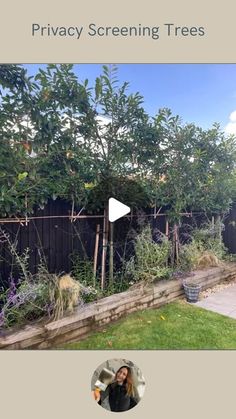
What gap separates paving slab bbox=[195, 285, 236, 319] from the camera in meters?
2.71

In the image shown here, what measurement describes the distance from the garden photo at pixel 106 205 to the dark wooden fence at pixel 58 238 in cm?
1

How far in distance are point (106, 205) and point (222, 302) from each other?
72.7 inches

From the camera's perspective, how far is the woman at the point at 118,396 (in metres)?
1.31

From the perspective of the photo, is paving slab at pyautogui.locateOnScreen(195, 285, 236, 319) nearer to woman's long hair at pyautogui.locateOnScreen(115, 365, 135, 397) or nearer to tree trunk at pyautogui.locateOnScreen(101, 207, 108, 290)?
tree trunk at pyautogui.locateOnScreen(101, 207, 108, 290)

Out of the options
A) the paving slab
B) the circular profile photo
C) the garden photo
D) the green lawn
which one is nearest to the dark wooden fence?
the garden photo

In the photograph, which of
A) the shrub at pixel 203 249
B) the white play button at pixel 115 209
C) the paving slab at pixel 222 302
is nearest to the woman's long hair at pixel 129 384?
the white play button at pixel 115 209

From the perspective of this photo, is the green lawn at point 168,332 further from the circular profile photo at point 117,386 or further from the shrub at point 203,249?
the shrub at point 203,249

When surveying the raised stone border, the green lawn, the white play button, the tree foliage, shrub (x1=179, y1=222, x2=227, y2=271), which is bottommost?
the green lawn

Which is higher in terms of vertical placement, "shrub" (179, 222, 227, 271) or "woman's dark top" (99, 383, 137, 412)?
"shrub" (179, 222, 227, 271)

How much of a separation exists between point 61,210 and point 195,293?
1840 mm

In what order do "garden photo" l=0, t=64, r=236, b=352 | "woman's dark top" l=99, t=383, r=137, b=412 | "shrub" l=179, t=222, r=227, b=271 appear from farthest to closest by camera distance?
1. "shrub" l=179, t=222, r=227, b=271
2. "garden photo" l=0, t=64, r=236, b=352
3. "woman's dark top" l=99, t=383, r=137, b=412

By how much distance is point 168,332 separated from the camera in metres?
2.16

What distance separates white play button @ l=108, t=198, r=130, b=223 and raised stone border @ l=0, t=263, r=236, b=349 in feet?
2.63
